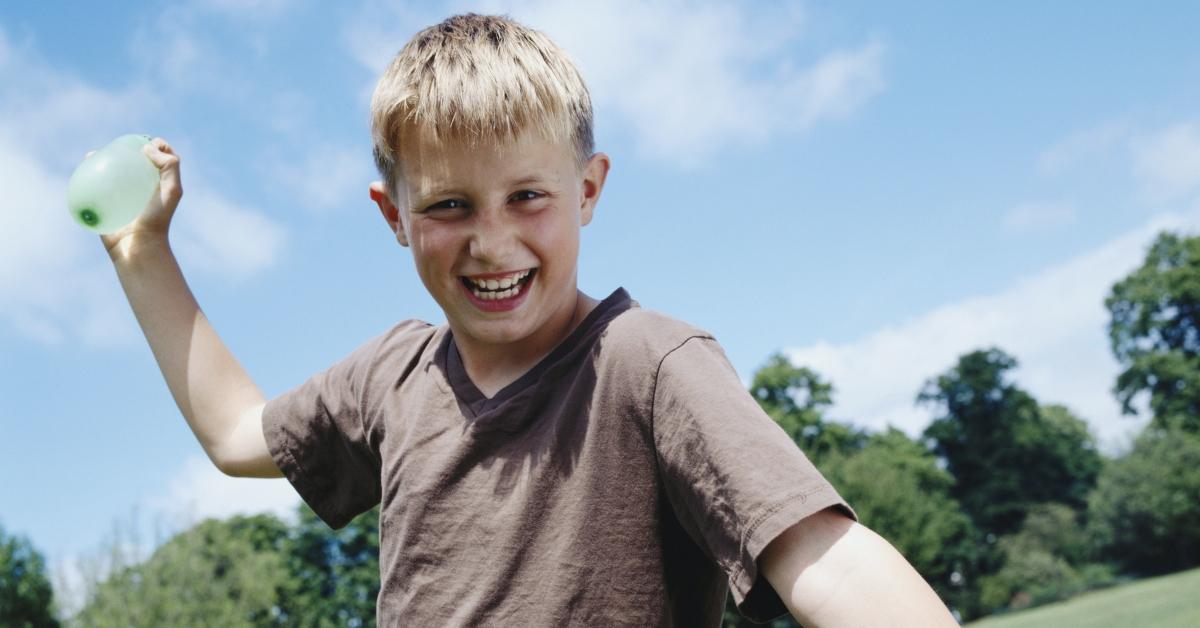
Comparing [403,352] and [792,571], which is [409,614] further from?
[792,571]

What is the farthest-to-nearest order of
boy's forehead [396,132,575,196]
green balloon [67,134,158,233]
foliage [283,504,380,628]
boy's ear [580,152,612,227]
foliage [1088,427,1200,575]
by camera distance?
foliage [1088,427,1200,575]
foliage [283,504,380,628]
green balloon [67,134,158,233]
boy's ear [580,152,612,227]
boy's forehead [396,132,575,196]

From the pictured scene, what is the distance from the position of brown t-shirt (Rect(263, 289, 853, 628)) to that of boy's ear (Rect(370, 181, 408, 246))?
1.07 ft

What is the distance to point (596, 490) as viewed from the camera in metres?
1.87

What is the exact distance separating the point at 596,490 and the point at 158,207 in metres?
1.67

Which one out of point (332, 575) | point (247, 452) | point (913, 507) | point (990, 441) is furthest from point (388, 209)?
point (990, 441)

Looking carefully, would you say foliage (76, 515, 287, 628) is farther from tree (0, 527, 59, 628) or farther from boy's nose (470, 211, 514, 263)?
boy's nose (470, 211, 514, 263)

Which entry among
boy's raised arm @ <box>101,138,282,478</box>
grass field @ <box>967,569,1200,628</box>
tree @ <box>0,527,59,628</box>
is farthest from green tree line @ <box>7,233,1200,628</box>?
boy's raised arm @ <box>101,138,282,478</box>

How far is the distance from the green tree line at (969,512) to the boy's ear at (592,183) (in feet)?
122

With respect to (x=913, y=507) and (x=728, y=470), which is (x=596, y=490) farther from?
(x=913, y=507)

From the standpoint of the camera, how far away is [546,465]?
75.8 inches

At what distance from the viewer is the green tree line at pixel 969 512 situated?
1508 inches

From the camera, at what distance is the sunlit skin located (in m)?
1.98

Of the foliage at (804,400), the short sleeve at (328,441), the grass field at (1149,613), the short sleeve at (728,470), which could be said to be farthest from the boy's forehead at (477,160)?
the foliage at (804,400)

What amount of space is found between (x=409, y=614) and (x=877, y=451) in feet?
177
